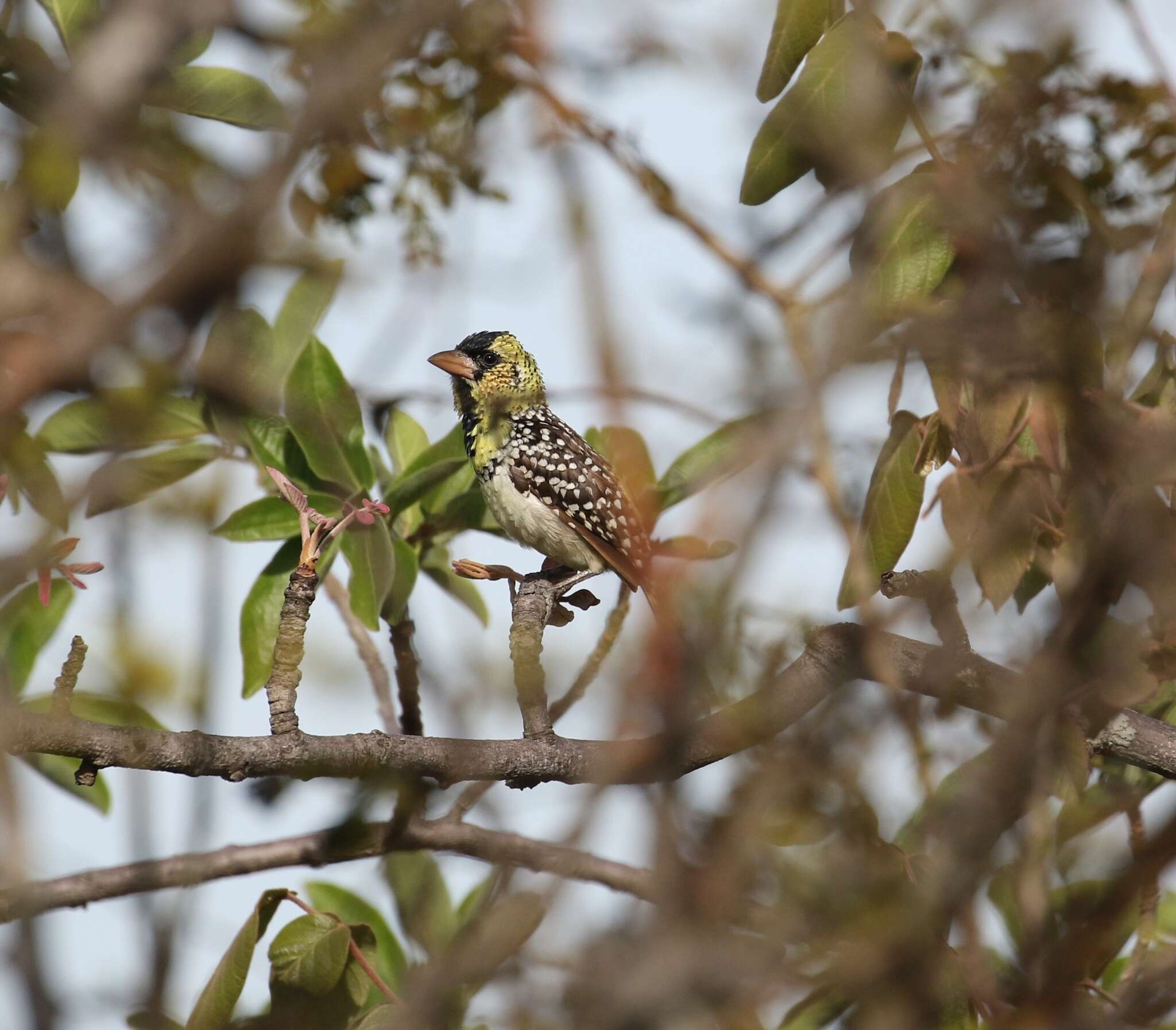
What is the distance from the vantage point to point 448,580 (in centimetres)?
464

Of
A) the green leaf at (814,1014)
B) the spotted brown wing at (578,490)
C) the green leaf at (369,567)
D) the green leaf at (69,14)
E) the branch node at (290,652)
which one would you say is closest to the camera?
the green leaf at (814,1014)

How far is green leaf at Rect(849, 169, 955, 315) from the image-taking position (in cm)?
298

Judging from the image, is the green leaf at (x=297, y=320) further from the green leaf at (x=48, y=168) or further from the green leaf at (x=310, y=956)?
the green leaf at (x=48, y=168)

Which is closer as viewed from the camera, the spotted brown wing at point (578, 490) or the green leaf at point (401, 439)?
the green leaf at point (401, 439)

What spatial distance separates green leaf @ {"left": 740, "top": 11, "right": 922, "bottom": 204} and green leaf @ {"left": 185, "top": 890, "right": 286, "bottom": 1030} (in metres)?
2.12

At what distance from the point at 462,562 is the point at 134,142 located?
224 centimetres

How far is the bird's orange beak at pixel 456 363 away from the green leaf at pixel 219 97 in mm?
3050

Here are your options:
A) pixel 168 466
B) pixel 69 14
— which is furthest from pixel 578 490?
pixel 69 14

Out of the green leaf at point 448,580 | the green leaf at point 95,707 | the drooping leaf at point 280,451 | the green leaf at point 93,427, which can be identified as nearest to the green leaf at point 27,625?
the green leaf at point 95,707

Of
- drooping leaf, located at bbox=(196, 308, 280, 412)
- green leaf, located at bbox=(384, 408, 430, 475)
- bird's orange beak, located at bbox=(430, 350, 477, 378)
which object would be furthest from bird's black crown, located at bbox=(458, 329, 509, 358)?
drooping leaf, located at bbox=(196, 308, 280, 412)

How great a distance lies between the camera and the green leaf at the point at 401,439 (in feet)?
15.1

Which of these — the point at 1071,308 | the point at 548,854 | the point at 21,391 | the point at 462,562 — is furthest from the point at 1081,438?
Answer: the point at 462,562

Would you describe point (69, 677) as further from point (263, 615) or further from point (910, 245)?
point (910, 245)

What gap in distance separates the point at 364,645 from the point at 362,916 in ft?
3.11
